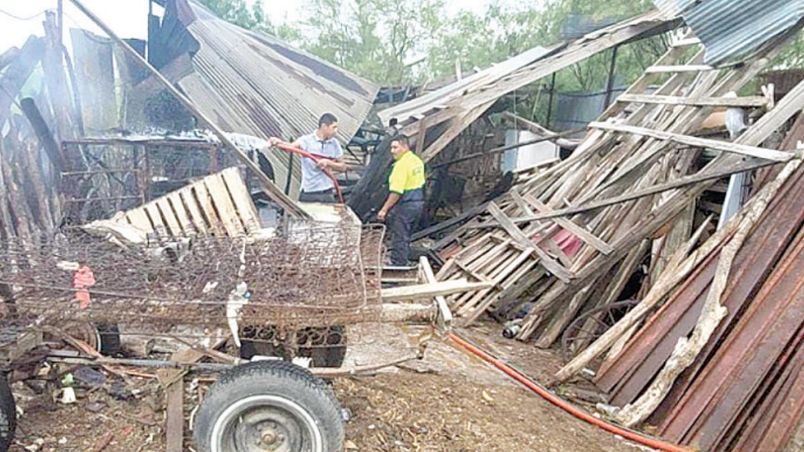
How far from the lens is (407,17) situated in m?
21.1

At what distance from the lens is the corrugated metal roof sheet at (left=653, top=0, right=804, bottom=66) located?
419 centimetres

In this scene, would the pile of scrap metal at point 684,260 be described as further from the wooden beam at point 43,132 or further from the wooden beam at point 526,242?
the wooden beam at point 43,132

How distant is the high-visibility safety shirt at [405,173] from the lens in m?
6.69

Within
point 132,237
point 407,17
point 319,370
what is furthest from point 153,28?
point 407,17

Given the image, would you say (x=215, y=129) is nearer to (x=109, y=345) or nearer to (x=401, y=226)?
(x=109, y=345)

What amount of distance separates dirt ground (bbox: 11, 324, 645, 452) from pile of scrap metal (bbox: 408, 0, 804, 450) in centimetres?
50

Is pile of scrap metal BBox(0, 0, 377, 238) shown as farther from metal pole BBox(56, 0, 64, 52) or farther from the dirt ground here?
the dirt ground

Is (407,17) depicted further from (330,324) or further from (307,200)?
(330,324)

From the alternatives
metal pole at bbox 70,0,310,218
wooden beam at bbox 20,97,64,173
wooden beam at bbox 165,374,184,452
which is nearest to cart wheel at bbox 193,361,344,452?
wooden beam at bbox 165,374,184,452

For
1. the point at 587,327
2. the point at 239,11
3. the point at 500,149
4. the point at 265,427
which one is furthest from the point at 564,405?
the point at 239,11

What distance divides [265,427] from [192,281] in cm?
87

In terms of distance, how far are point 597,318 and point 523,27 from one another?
1401cm

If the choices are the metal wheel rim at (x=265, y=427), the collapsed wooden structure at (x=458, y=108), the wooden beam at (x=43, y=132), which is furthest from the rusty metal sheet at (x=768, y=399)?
the wooden beam at (x=43, y=132)

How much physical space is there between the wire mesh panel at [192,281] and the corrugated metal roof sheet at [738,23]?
3312 millimetres
